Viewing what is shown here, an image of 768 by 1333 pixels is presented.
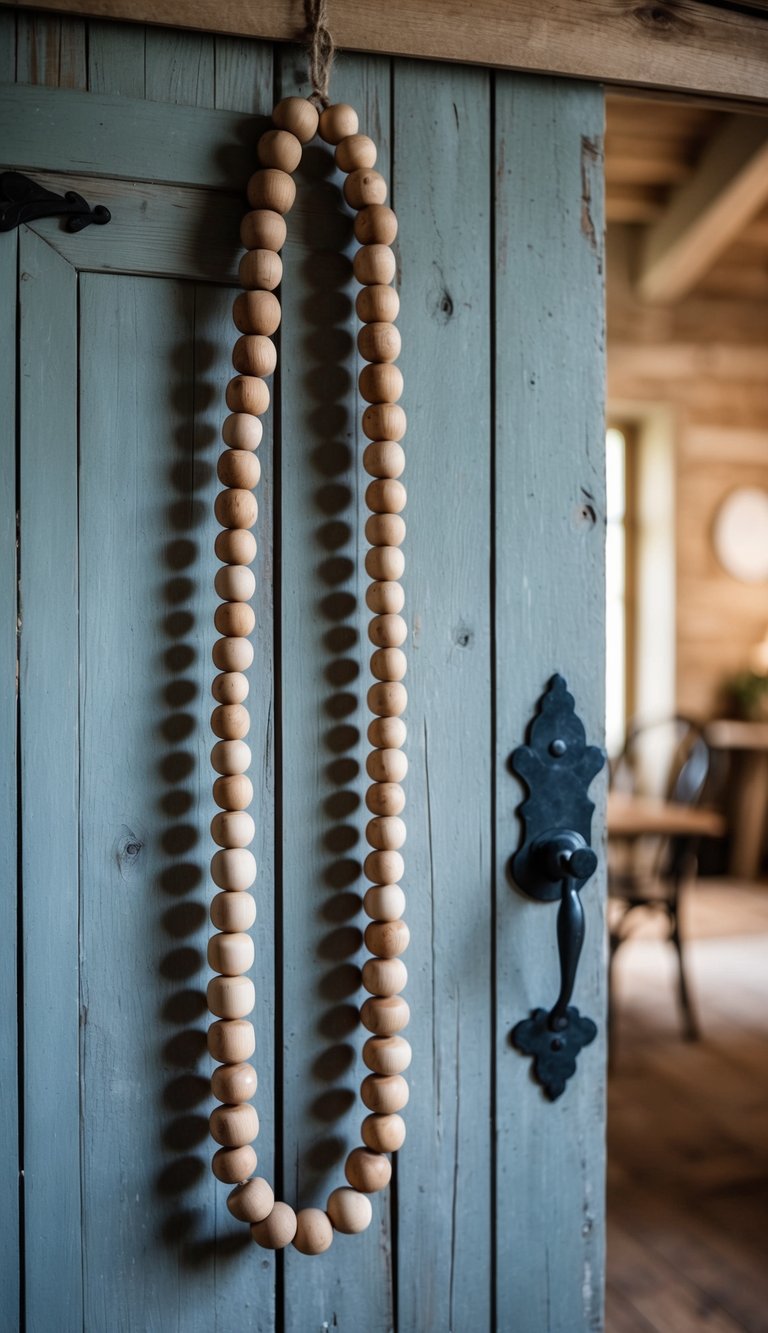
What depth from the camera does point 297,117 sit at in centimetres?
98

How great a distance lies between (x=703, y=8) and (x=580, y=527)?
58 cm

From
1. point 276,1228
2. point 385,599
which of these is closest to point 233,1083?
point 276,1228

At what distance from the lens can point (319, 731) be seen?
1039 mm

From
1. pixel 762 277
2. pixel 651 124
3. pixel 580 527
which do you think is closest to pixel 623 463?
pixel 762 277

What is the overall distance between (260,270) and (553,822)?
2.10ft

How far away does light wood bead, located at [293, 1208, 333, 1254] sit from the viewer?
0.95 m

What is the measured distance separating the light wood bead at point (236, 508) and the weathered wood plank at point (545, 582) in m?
0.29

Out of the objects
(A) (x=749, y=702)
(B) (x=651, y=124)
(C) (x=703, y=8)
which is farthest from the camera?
(A) (x=749, y=702)

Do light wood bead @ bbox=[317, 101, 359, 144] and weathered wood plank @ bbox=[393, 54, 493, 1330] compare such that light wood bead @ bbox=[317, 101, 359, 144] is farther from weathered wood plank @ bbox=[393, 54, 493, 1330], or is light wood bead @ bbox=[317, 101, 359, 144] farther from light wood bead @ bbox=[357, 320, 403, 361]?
light wood bead @ bbox=[357, 320, 403, 361]

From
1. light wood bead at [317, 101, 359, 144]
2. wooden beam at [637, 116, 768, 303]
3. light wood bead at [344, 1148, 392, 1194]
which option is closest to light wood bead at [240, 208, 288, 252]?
light wood bead at [317, 101, 359, 144]

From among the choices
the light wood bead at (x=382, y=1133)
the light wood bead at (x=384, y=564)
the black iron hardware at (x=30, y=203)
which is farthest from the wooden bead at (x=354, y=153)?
the light wood bead at (x=382, y=1133)

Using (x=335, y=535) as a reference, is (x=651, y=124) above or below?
above

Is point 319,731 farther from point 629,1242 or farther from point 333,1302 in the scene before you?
point 629,1242

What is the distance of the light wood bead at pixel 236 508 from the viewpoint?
948mm
